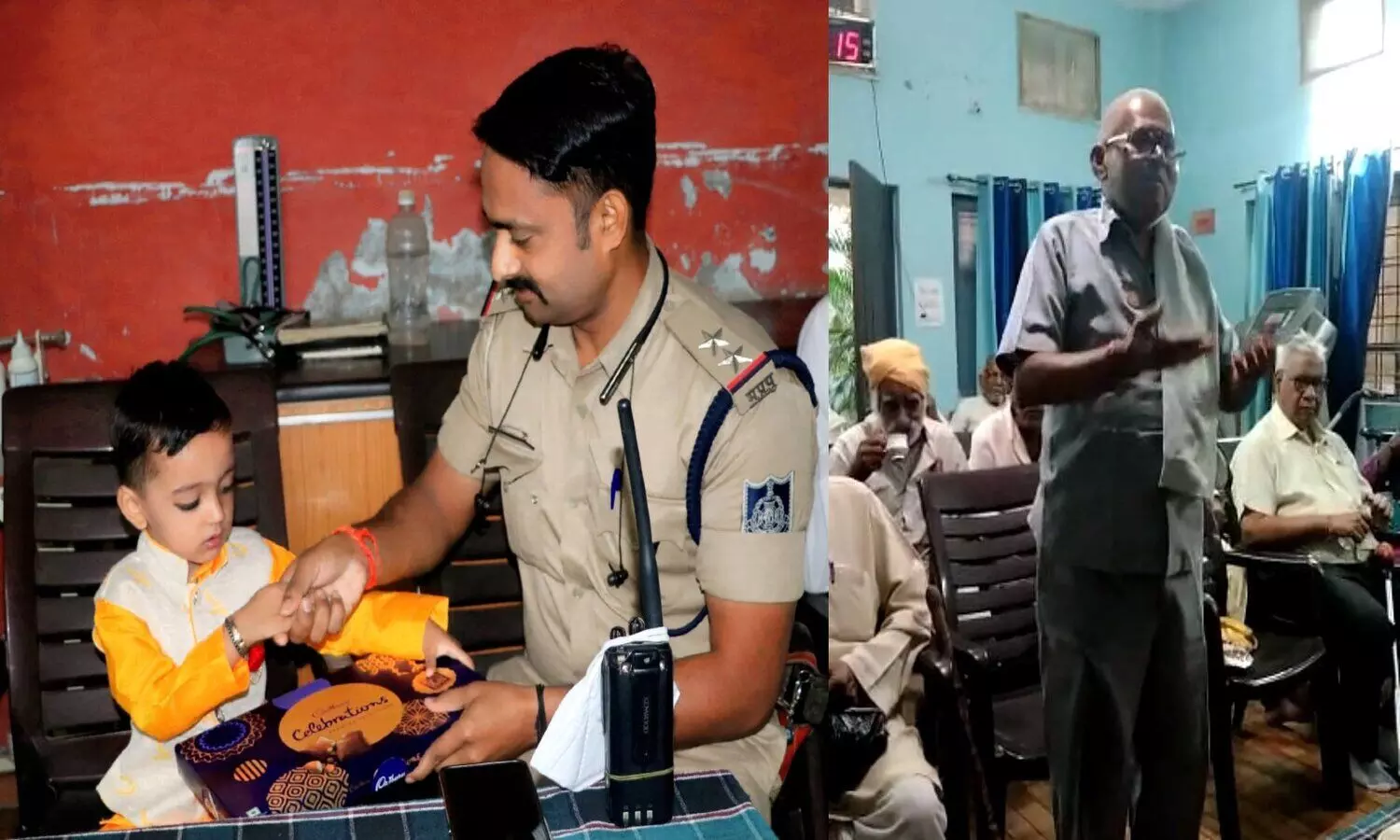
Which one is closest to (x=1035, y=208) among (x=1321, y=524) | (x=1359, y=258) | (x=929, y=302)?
(x=929, y=302)

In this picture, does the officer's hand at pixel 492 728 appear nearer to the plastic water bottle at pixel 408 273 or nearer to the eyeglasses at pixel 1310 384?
the plastic water bottle at pixel 408 273

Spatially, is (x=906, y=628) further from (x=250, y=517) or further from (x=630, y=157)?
(x=250, y=517)

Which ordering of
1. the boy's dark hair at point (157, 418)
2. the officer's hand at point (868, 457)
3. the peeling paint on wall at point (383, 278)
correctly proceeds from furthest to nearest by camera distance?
the peeling paint on wall at point (383, 278)
the boy's dark hair at point (157, 418)
the officer's hand at point (868, 457)

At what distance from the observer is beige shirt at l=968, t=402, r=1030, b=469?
3.08 ft

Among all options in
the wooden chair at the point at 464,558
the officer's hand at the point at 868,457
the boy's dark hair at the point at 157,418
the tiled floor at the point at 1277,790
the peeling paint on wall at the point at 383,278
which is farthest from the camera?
the peeling paint on wall at the point at 383,278

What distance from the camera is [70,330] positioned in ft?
5.04

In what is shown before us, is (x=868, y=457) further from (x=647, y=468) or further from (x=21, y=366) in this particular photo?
(x=21, y=366)

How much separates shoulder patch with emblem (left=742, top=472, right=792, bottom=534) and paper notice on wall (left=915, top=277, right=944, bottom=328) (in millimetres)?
287

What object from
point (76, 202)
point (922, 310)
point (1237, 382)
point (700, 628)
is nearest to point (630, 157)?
point (922, 310)

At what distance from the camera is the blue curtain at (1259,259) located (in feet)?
2.77

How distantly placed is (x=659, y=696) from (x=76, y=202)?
127 centimetres

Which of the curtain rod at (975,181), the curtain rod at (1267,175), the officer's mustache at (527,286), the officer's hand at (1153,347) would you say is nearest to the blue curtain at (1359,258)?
the curtain rod at (1267,175)

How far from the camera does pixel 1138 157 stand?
2.88 feet

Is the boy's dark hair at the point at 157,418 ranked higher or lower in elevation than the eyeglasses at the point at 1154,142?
lower
